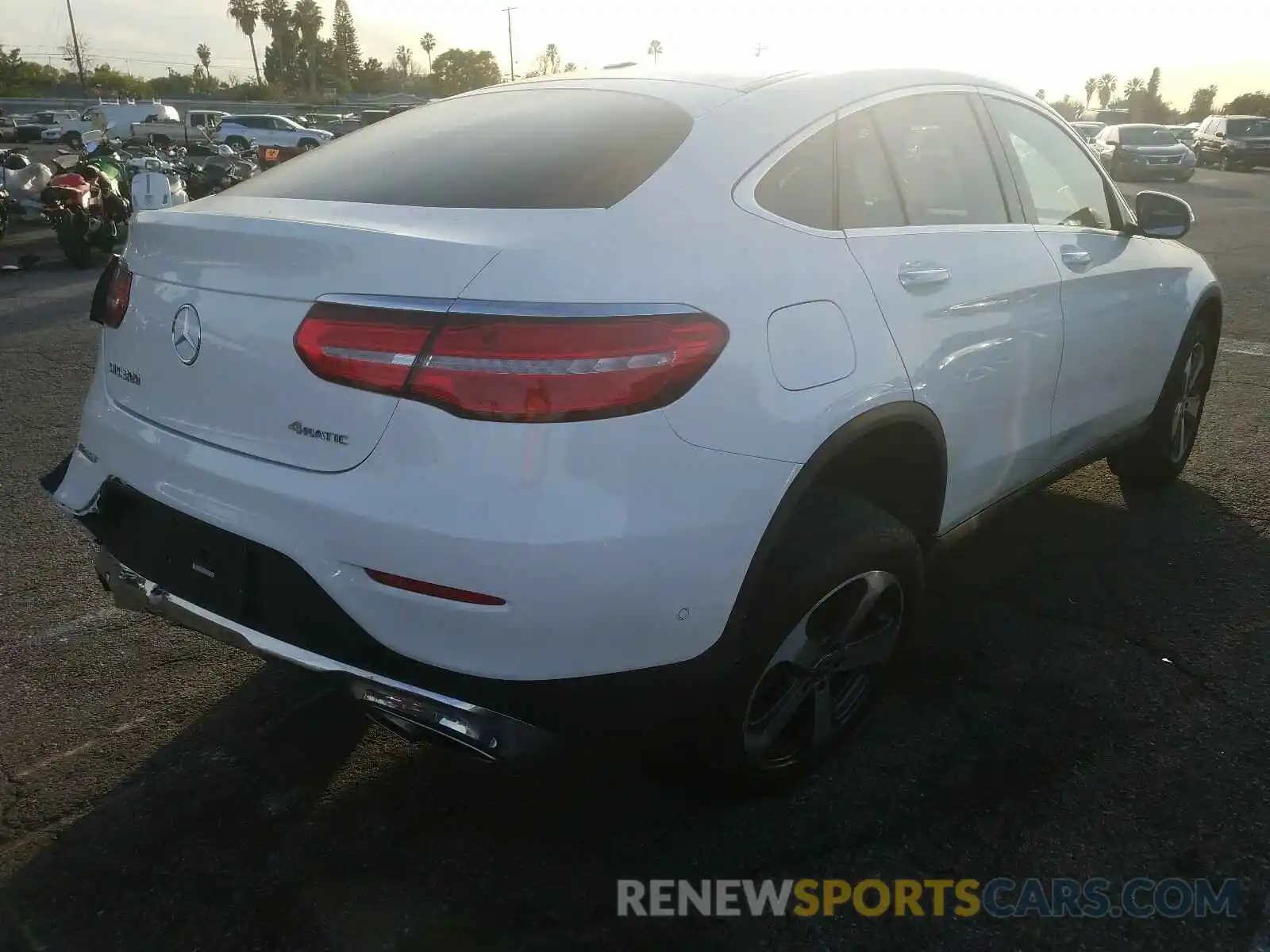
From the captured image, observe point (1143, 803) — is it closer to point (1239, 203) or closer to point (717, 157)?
point (717, 157)

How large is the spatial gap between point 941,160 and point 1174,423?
2.22m

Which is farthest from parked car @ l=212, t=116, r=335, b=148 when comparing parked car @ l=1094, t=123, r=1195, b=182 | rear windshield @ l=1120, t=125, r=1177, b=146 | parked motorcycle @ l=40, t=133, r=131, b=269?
parked motorcycle @ l=40, t=133, r=131, b=269

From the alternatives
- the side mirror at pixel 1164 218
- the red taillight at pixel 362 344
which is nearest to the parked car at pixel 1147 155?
the side mirror at pixel 1164 218

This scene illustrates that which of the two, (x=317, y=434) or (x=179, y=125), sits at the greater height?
(x=317, y=434)

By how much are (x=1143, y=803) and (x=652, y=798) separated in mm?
1207

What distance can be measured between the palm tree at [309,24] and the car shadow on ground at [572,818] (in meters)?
137

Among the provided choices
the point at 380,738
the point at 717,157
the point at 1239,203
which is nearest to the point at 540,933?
the point at 380,738

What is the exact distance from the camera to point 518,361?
188 centimetres

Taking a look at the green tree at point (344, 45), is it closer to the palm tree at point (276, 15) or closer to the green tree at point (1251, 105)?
the palm tree at point (276, 15)

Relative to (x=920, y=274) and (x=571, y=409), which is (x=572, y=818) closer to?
(x=571, y=409)

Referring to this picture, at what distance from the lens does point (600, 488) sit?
1908 millimetres

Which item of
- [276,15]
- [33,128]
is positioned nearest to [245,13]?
[276,15]

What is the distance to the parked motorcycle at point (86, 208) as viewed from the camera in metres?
11.8

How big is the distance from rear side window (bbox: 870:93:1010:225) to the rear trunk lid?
3.85 ft
